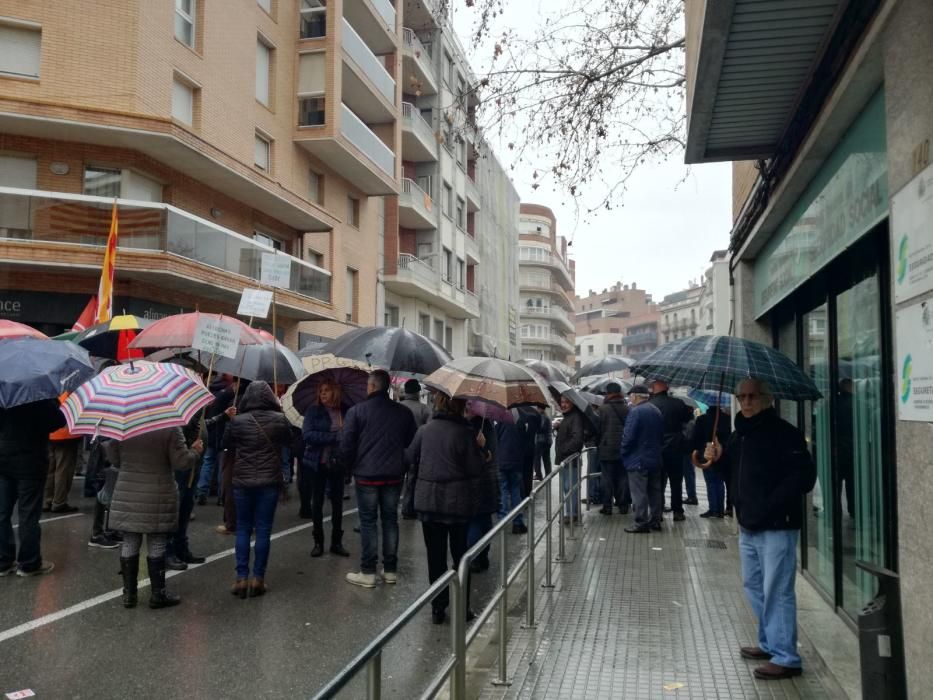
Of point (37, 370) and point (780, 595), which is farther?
point (37, 370)

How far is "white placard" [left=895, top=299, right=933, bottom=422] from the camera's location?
316cm

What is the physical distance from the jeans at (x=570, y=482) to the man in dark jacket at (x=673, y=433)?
1.55 m

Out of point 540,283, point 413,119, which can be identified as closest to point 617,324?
point 540,283

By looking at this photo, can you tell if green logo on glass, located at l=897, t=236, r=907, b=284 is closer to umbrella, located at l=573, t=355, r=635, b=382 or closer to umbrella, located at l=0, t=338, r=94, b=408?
umbrella, located at l=0, t=338, r=94, b=408

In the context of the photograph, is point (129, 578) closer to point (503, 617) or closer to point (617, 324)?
point (503, 617)

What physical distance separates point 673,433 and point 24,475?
25.0ft

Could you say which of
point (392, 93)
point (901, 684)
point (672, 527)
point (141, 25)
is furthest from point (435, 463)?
point (392, 93)

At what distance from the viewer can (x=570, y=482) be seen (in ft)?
29.2

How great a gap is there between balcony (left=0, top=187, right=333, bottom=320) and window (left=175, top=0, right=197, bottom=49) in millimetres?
4820

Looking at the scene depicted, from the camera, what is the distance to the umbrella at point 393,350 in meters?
7.76

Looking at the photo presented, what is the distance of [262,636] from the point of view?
5.66 m

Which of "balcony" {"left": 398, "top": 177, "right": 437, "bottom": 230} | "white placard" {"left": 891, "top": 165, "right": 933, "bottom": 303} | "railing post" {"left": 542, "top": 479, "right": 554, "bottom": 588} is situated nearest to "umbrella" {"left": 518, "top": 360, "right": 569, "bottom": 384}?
"railing post" {"left": 542, "top": 479, "right": 554, "bottom": 588}

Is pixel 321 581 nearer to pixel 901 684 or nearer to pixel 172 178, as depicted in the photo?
pixel 901 684

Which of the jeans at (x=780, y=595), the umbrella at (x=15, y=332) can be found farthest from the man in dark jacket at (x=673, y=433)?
the umbrella at (x=15, y=332)
